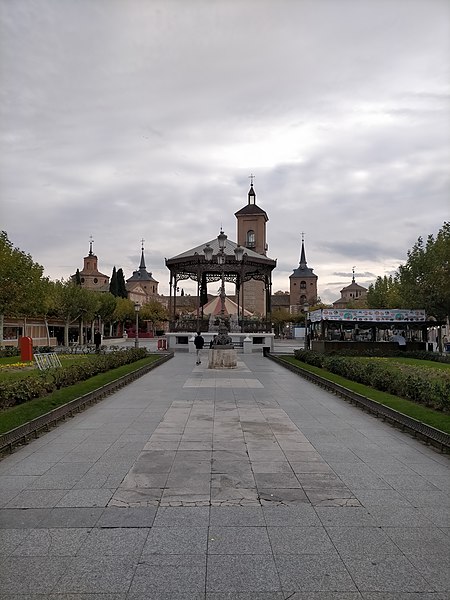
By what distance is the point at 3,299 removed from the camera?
34.7 meters

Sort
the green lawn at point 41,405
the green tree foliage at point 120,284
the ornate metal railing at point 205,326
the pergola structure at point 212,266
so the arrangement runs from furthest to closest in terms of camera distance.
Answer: the green tree foliage at point 120,284 → the ornate metal railing at point 205,326 → the pergola structure at point 212,266 → the green lawn at point 41,405

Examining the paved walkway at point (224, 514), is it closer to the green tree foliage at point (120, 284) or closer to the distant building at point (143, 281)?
the green tree foliage at point (120, 284)

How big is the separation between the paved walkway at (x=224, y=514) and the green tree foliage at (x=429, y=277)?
27726mm

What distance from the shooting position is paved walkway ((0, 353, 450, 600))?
13.2 ft

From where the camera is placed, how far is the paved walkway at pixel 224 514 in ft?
13.2

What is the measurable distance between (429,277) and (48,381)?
1295 inches

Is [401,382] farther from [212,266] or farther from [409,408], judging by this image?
[212,266]

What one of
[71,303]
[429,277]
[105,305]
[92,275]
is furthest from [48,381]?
[92,275]

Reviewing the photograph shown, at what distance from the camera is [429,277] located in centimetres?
3997

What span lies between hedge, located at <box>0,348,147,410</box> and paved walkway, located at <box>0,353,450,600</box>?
2.28 metres

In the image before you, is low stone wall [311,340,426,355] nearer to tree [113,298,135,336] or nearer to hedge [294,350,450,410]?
hedge [294,350,450,410]

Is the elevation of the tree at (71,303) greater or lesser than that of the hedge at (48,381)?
greater

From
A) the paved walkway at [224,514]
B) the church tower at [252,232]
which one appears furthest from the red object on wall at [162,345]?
the church tower at [252,232]

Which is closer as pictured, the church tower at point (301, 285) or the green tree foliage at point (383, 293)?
the green tree foliage at point (383, 293)
